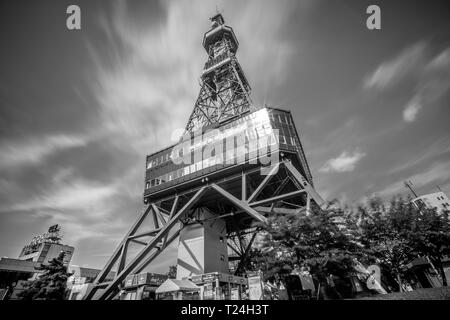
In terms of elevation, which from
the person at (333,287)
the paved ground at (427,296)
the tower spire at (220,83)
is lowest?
the paved ground at (427,296)

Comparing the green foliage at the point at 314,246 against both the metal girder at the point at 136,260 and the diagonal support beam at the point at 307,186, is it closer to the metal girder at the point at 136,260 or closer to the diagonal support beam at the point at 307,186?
the diagonal support beam at the point at 307,186

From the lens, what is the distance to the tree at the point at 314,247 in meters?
14.0

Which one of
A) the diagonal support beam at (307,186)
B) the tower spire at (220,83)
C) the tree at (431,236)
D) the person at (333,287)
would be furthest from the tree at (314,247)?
the tower spire at (220,83)

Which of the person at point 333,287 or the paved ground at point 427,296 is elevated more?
the person at point 333,287

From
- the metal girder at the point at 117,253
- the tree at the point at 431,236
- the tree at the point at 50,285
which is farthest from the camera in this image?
the tree at the point at 50,285

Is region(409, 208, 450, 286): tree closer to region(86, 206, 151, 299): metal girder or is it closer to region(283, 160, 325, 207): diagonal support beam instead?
region(283, 160, 325, 207): diagonal support beam

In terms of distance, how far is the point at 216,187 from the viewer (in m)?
25.1

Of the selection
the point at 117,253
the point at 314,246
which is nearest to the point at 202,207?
the point at 117,253

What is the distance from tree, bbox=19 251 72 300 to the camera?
1066 inches

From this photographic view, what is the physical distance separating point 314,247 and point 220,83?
3608cm

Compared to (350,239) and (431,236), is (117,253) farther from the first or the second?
(431,236)

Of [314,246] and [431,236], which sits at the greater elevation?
[431,236]

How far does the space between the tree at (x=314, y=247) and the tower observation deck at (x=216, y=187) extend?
151 inches
